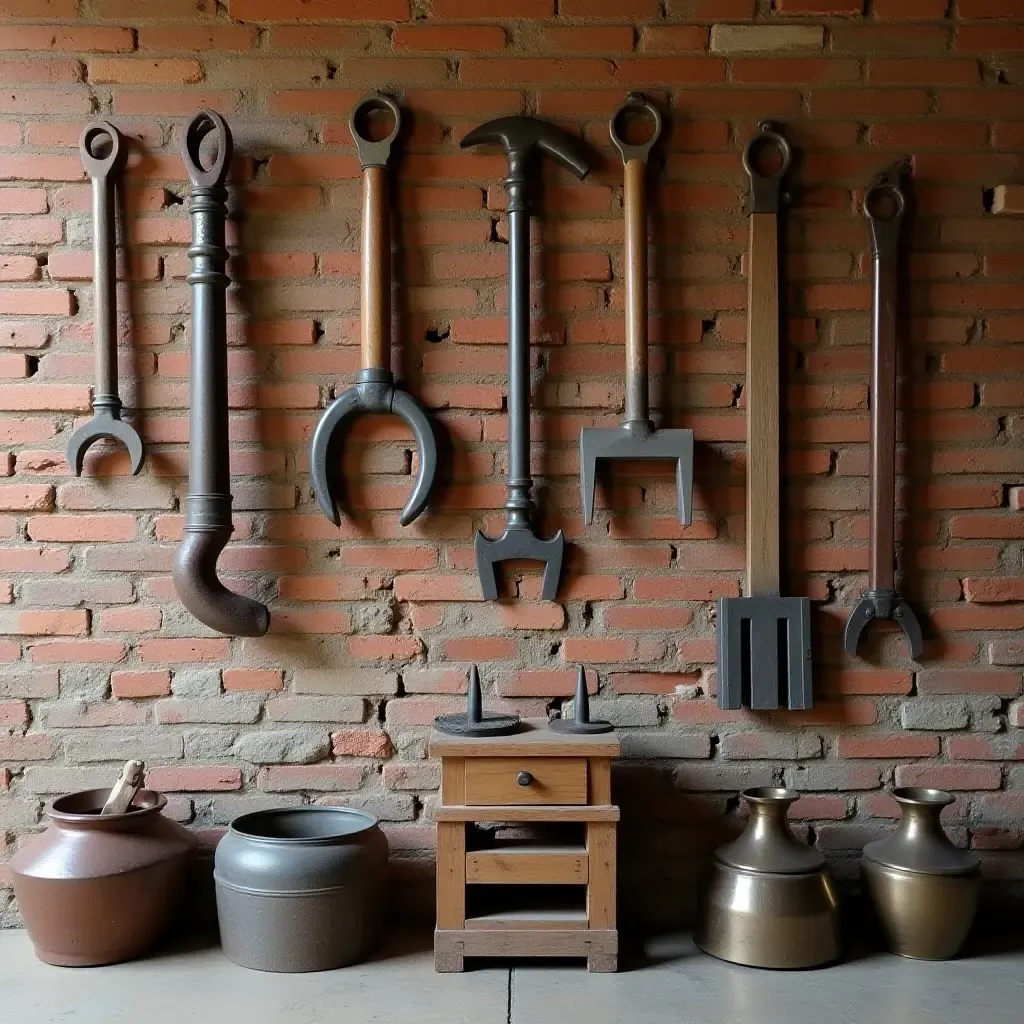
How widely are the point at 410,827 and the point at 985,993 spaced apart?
117cm

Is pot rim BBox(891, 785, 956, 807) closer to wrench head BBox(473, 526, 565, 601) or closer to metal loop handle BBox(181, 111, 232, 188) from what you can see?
wrench head BBox(473, 526, 565, 601)

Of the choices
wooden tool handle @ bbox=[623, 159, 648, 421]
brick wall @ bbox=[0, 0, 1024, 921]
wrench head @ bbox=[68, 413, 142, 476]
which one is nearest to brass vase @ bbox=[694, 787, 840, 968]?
brick wall @ bbox=[0, 0, 1024, 921]

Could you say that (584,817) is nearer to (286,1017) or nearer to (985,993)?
(286,1017)

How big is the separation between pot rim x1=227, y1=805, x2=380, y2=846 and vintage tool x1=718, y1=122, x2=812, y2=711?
80cm

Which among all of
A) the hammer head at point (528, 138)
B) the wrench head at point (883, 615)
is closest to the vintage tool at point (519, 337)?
the hammer head at point (528, 138)

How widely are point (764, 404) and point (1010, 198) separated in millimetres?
704

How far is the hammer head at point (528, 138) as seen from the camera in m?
2.20

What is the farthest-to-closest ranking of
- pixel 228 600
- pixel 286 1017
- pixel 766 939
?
pixel 228 600, pixel 766 939, pixel 286 1017

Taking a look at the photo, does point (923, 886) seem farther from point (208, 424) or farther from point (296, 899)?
point (208, 424)

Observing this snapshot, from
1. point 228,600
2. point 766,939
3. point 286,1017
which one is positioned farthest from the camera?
point 228,600

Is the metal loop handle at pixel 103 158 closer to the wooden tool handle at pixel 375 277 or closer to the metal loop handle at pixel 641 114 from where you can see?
the wooden tool handle at pixel 375 277

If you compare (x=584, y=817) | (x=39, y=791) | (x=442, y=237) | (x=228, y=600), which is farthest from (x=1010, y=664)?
(x=39, y=791)

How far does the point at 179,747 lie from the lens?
2.25 meters

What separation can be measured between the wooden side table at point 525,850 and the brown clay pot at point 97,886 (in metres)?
0.57
